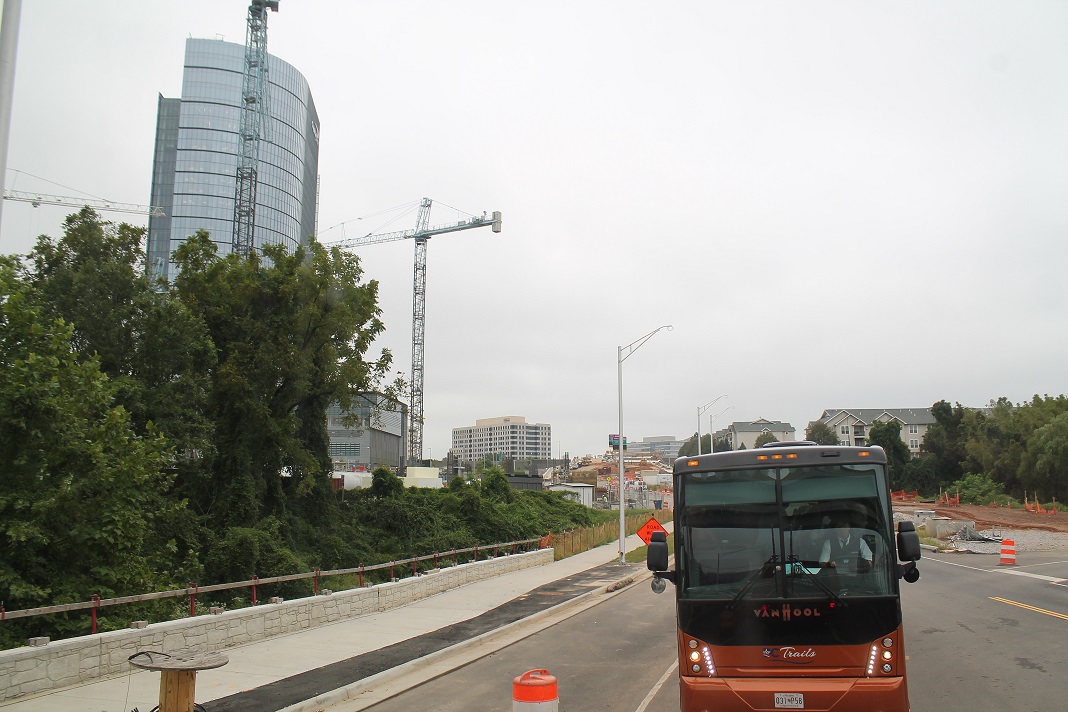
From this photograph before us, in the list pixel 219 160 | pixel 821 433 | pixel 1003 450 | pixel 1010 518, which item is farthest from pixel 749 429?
pixel 219 160

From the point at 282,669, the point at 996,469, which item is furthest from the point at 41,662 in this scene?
the point at 996,469

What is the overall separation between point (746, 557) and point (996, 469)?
271ft

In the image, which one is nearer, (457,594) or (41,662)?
(41,662)

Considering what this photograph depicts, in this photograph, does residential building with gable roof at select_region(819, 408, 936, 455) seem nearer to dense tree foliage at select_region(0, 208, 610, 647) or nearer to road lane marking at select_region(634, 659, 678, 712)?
dense tree foliage at select_region(0, 208, 610, 647)

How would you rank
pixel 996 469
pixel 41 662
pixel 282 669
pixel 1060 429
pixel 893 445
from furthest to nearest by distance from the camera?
pixel 893 445, pixel 996 469, pixel 1060 429, pixel 282 669, pixel 41 662

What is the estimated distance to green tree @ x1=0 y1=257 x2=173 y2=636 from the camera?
38.8 ft

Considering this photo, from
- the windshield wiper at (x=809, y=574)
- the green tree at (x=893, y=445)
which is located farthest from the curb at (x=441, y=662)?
the green tree at (x=893, y=445)

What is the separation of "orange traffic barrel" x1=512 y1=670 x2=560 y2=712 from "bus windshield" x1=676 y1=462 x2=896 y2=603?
1.75 metres

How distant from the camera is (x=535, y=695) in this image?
6.22 m

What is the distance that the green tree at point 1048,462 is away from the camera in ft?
205

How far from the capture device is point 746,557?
7238 millimetres

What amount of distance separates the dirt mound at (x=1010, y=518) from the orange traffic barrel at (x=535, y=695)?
44.6m

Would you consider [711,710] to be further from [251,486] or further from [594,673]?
[251,486]

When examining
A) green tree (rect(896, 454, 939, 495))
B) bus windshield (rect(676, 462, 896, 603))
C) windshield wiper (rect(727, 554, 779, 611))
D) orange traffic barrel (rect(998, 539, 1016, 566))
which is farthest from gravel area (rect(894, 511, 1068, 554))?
green tree (rect(896, 454, 939, 495))
